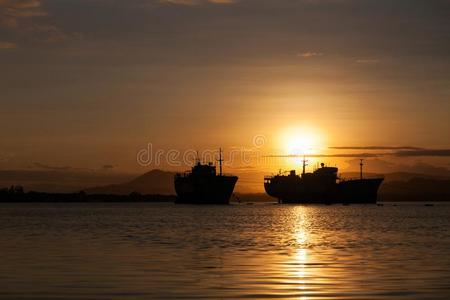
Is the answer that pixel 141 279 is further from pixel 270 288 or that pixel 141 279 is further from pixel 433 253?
pixel 433 253

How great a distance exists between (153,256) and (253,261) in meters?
6.08

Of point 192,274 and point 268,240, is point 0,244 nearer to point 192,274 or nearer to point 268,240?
point 268,240

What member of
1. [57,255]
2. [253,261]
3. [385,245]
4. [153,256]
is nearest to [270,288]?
[253,261]

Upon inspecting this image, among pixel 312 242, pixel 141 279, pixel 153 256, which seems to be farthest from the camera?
pixel 312 242

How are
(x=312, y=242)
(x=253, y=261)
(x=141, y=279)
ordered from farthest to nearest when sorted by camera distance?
1. (x=312, y=242)
2. (x=253, y=261)
3. (x=141, y=279)

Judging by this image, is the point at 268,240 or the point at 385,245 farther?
the point at 268,240

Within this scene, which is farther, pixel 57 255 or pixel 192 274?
pixel 57 255

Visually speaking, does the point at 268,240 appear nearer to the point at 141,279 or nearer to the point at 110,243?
the point at 110,243

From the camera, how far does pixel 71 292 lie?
90.4ft

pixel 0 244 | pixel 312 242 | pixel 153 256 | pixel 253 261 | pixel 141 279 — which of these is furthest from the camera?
pixel 312 242

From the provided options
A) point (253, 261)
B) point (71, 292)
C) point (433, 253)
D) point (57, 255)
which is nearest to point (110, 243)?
point (57, 255)

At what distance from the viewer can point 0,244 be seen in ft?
173

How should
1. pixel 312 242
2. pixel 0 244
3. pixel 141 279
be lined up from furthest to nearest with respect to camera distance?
pixel 312 242
pixel 0 244
pixel 141 279

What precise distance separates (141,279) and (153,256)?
11.5 m
